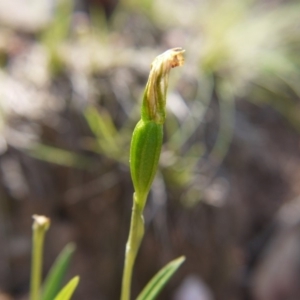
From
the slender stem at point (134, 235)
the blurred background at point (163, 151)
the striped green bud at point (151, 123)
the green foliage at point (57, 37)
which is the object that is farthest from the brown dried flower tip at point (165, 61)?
the green foliage at point (57, 37)

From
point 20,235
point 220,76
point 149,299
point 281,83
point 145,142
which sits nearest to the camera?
point 145,142

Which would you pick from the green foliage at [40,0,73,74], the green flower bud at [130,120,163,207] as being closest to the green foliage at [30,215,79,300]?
the green flower bud at [130,120,163,207]

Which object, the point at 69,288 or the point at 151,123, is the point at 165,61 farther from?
the point at 69,288

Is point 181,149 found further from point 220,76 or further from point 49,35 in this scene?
point 49,35

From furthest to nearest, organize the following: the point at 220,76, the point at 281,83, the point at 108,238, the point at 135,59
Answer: the point at 281,83 → the point at 220,76 → the point at 135,59 → the point at 108,238

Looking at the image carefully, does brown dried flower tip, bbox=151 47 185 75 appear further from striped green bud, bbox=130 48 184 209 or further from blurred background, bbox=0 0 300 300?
blurred background, bbox=0 0 300 300

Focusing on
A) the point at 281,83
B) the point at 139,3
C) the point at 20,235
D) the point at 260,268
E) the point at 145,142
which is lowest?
the point at 260,268

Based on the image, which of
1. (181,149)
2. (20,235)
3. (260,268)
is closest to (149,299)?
(20,235)
